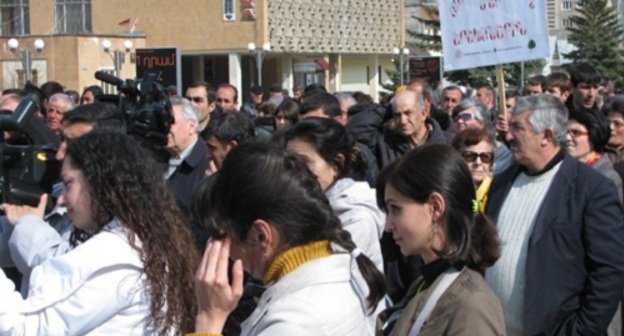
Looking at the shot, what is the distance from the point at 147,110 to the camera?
6234mm

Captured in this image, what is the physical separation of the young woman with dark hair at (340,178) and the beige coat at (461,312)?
58.6 inches

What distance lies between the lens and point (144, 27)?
55.8m

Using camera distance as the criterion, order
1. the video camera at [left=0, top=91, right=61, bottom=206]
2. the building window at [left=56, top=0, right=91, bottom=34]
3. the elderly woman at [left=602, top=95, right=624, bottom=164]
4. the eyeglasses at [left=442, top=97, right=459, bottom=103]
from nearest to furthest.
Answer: the video camera at [left=0, top=91, right=61, bottom=206] < the elderly woman at [left=602, top=95, right=624, bottom=164] < the eyeglasses at [left=442, top=97, right=459, bottom=103] < the building window at [left=56, top=0, right=91, bottom=34]

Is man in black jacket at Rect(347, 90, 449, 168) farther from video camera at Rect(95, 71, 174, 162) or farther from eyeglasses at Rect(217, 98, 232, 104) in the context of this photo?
eyeglasses at Rect(217, 98, 232, 104)

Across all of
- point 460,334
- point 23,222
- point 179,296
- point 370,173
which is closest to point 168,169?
point 370,173

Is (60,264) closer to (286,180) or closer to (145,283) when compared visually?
(145,283)

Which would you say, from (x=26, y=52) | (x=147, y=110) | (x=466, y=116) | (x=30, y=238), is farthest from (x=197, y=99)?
(x=26, y=52)

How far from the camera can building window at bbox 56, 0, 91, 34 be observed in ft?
190

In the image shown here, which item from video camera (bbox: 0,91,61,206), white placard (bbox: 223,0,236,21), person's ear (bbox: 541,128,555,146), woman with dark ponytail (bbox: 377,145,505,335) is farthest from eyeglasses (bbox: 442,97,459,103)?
white placard (bbox: 223,0,236,21)

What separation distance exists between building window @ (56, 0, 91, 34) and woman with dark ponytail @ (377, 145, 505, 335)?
183 ft

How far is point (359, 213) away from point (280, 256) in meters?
2.09

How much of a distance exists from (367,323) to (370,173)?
3.13 m

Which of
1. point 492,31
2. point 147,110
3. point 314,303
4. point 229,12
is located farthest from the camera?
point 229,12

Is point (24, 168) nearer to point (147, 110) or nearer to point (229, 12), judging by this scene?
point (147, 110)
